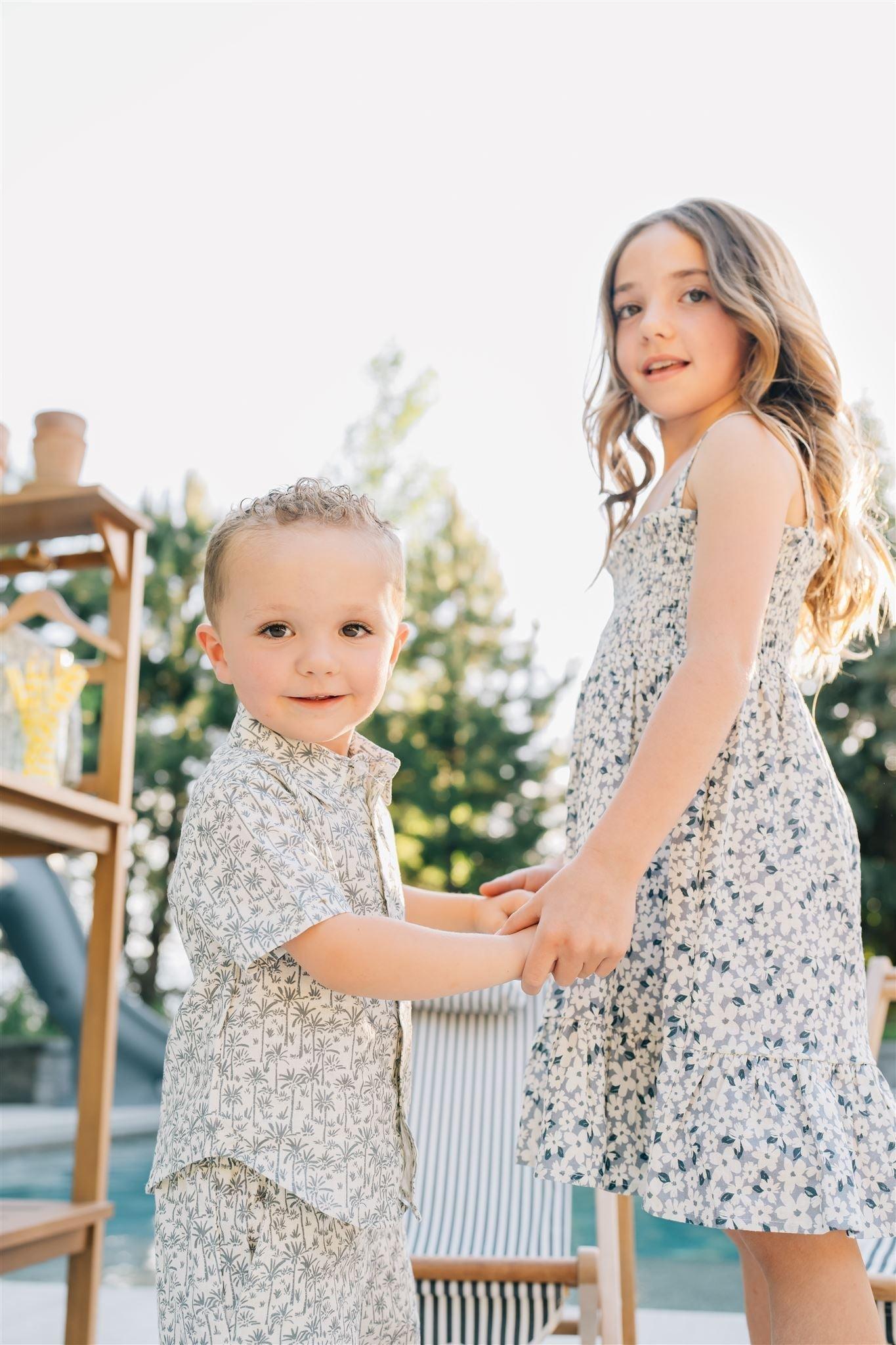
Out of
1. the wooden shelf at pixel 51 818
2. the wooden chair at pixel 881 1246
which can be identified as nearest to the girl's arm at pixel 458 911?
the wooden chair at pixel 881 1246

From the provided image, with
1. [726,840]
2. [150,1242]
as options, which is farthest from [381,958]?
[150,1242]

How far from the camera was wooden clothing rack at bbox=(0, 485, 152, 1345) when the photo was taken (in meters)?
2.21

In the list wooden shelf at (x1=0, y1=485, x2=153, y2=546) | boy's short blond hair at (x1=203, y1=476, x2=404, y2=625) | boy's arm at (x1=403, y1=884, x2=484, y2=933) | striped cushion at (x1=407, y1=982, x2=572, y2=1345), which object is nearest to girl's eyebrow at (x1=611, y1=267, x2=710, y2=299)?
boy's short blond hair at (x1=203, y1=476, x2=404, y2=625)

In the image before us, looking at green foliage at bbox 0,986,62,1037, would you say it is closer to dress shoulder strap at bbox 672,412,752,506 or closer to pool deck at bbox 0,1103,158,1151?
pool deck at bbox 0,1103,158,1151

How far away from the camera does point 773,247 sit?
1.72 m

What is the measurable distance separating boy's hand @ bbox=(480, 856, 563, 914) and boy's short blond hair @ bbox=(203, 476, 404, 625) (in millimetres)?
447

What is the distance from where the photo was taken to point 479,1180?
2.68m

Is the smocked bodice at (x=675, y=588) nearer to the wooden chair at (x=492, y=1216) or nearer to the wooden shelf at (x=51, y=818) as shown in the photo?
the wooden shelf at (x=51, y=818)

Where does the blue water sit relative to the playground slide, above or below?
below

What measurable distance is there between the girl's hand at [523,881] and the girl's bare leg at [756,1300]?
50 cm

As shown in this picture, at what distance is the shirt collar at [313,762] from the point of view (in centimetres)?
132

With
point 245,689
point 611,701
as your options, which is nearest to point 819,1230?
point 611,701

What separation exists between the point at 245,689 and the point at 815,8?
10.5 metres

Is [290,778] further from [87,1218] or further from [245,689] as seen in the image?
[87,1218]
